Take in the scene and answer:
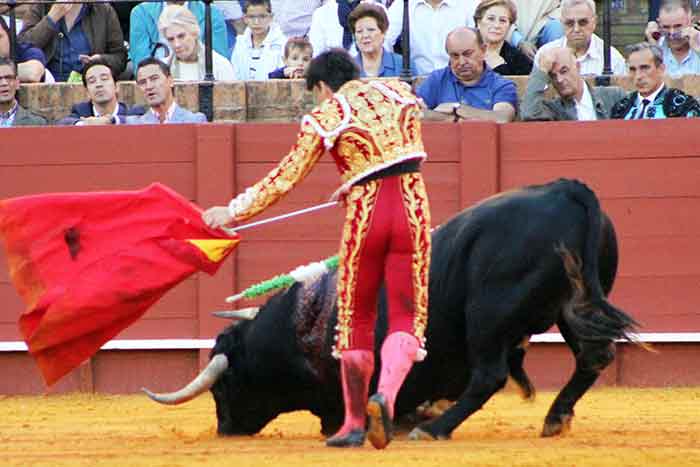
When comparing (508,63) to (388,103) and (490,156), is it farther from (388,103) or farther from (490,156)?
(388,103)

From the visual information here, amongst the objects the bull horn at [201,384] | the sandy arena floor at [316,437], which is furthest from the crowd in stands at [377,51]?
the bull horn at [201,384]

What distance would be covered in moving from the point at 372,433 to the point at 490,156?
11.5ft

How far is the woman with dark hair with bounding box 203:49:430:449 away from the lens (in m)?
5.71

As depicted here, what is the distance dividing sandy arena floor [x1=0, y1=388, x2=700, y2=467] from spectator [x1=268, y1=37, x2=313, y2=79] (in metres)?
2.06

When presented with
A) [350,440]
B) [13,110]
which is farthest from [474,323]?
[13,110]

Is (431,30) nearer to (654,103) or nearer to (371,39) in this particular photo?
(371,39)

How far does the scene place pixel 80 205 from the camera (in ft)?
21.4

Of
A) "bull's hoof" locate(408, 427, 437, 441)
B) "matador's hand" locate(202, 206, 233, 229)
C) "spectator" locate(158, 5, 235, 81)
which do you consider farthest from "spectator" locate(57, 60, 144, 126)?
"bull's hoof" locate(408, 427, 437, 441)

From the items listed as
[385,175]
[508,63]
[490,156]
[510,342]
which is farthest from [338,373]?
[508,63]

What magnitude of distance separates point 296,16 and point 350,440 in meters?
4.67

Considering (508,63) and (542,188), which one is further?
(508,63)

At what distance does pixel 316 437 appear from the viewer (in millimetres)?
6691

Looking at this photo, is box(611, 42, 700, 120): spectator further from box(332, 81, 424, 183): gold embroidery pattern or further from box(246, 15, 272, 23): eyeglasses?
box(332, 81, 424, 183): gold embroidery pattern

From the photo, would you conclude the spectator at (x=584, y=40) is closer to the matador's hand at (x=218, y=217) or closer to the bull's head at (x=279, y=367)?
the bull's head at (x=279, y=367)
